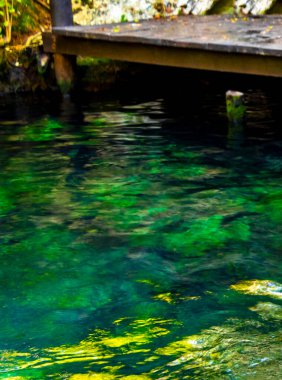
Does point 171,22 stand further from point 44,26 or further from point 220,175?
point 220,175

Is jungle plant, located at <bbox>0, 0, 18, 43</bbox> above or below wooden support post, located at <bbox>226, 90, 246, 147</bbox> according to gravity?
above

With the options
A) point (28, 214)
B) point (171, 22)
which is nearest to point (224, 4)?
point (171, 22)

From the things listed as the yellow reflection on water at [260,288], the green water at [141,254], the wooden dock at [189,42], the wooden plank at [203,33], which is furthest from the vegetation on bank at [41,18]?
the yellow reflection on water at [260,288]

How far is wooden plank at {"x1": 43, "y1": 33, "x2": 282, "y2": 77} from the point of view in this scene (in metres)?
8.07

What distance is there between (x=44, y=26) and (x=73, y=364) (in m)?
9.01

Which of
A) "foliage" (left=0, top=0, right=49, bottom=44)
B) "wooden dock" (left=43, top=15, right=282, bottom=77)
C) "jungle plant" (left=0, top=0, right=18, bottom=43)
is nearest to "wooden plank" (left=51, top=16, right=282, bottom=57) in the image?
"wooden dock" (left=43, top=15, right=282, bottom=77)

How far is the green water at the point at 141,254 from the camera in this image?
385 cm

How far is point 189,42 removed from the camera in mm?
8586

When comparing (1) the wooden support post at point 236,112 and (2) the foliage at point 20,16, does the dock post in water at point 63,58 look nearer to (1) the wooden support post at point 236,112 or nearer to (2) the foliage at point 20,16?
(2) the foliage at point 20,16

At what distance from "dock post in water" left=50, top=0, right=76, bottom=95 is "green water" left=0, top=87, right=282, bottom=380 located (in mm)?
2447

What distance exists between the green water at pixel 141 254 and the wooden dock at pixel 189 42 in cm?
85

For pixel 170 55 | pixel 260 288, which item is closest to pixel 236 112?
pixel 170 55

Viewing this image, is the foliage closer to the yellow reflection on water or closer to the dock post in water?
the dock post in water

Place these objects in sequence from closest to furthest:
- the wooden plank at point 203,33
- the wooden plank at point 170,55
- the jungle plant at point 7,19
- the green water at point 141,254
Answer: the green water at point 141,254 → the wooden plank at point 170,55 → the wooden plank at point 203,33 → the jungle plant at point 7,19
